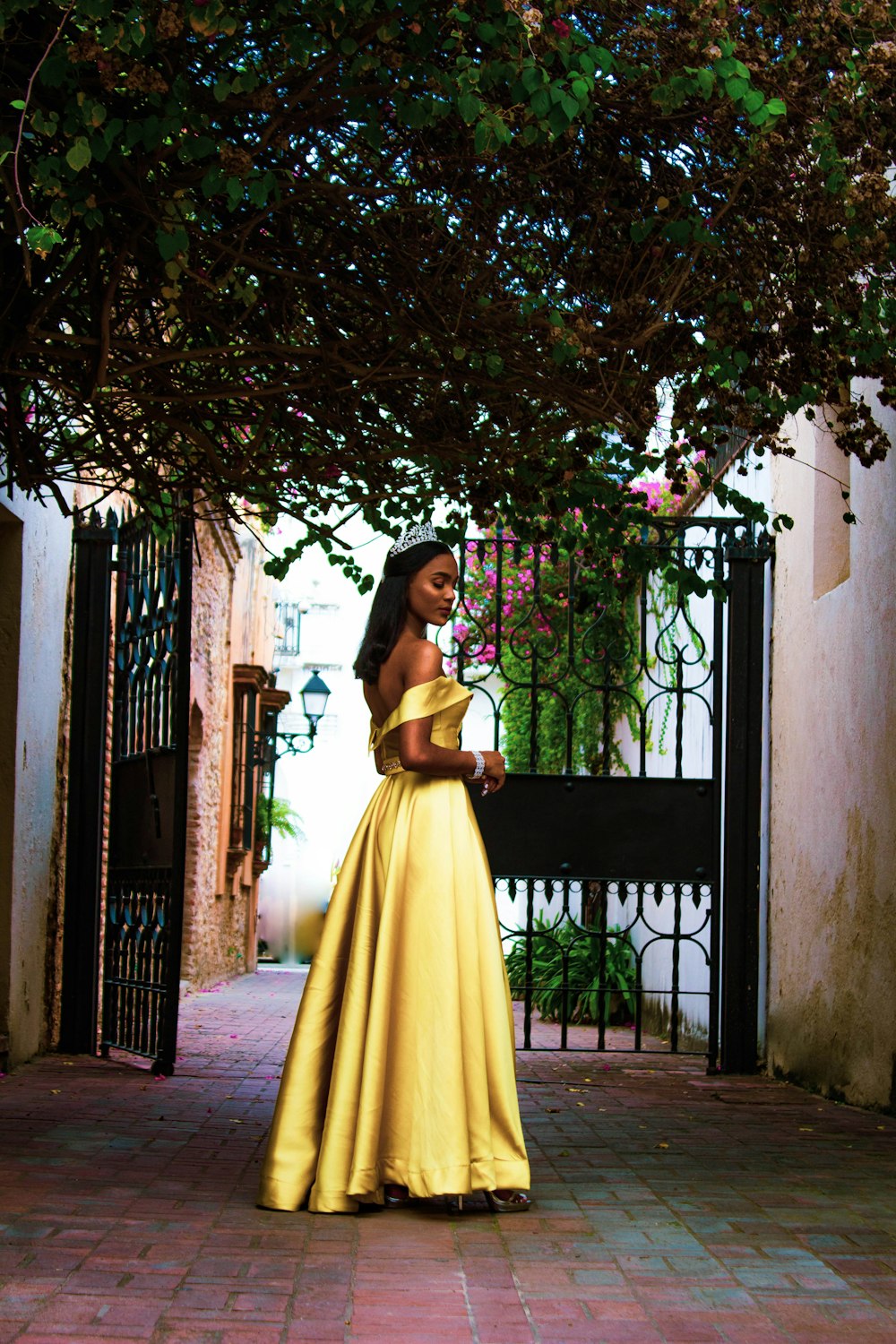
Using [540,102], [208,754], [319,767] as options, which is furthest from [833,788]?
[319,767]

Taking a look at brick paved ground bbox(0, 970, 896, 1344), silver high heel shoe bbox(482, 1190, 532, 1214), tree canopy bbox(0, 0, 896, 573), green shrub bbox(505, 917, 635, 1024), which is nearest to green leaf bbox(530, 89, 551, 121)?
tree canopy bbox(0, 0, 896, 573)

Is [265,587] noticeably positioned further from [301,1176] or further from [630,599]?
[301,1176]

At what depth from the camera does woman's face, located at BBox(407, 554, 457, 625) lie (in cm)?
409

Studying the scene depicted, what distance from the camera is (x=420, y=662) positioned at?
13.1 feet

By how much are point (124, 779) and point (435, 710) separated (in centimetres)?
405

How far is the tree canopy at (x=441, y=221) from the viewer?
3.29 metres

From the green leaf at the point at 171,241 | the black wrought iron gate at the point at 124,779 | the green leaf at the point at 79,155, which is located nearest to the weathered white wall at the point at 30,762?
the black wrought iron gate at the point at 124,779

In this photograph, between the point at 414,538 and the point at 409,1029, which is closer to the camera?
the point at 409,1029

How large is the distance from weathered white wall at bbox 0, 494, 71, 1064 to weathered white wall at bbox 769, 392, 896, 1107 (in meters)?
3.67

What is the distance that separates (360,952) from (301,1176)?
1.98ft

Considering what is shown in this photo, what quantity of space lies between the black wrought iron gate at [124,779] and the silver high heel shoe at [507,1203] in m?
3.34

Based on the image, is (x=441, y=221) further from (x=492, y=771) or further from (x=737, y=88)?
(x=492, y=771)

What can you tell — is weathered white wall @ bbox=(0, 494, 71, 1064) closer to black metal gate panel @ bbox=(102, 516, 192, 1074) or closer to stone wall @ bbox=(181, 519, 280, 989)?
black metal gate panel @ bbox=(102, 516, 192, 1074)

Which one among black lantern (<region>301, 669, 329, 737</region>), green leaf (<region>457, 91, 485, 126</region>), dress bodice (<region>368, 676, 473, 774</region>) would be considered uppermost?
green leaf (<region>457, 91, 485, 126</region>)
